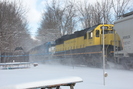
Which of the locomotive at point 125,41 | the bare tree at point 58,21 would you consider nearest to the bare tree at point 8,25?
the bare tree at point 58,21

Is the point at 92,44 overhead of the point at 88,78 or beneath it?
overhead

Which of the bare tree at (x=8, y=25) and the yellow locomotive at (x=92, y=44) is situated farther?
A: the bare tree at (x=8, y=25)

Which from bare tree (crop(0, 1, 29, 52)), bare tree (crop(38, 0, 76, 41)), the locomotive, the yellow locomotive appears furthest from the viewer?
bare tree (crop(38, 0, 76, 41))

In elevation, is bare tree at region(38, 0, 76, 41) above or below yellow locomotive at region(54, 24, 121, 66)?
above

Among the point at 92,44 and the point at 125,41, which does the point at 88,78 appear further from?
the point at 92,44

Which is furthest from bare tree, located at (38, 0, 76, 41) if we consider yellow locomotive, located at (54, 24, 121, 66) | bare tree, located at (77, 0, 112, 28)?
yellow locomotive, located at (54, 24, 121, 66)

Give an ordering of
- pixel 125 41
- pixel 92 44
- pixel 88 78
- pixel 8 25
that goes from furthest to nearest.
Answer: pixel 8 25 → pixel 92 44 → pixel 125 41 → pixel 88 78

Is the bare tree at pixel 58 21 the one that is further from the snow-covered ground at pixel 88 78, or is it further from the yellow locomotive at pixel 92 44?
the snow-covered ground at pixel 88 78

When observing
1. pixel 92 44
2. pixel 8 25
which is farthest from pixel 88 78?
pixel 8 25

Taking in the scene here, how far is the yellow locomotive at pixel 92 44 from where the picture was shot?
13282 millimetres

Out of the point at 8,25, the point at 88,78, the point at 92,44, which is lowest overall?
the point at 88,78

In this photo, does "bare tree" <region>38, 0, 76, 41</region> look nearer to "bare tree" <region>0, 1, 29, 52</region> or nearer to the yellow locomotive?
"bare tree" <region>0, 1, 29, 52</region>

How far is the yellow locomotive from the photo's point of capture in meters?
13.3

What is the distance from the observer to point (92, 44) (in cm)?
1445
